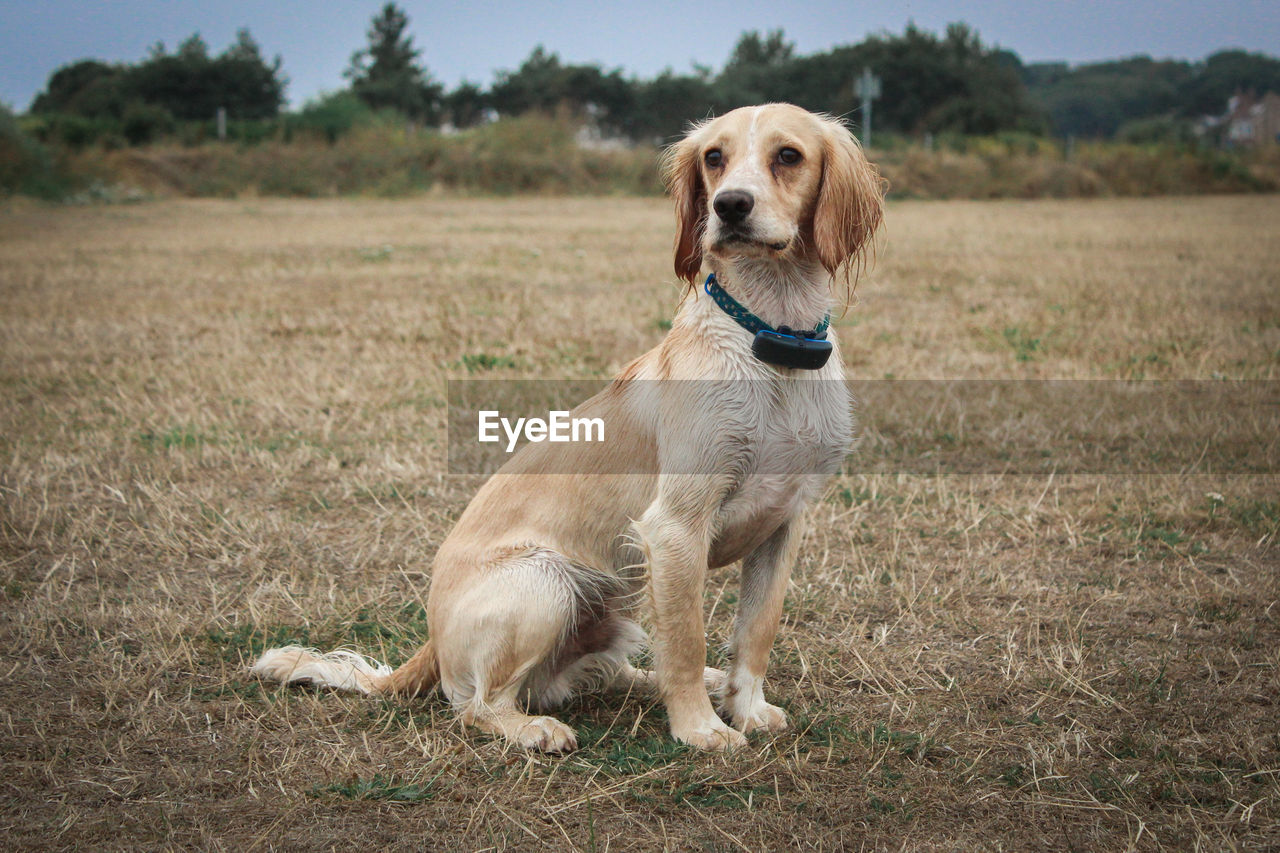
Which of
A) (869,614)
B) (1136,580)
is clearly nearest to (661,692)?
(869,614)

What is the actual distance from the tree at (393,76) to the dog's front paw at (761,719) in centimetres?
5443

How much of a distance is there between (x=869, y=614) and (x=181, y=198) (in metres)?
26.0

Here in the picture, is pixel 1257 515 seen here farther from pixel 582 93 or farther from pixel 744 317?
pixel 582 93

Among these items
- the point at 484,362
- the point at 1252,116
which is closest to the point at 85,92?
the point at 484,362

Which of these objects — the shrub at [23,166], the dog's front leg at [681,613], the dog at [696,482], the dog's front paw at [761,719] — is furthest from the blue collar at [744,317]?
the shrub at [23,166]

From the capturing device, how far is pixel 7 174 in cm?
2081

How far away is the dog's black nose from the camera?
2547 mm

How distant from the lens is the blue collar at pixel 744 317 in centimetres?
273

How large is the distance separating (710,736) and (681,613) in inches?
13.5

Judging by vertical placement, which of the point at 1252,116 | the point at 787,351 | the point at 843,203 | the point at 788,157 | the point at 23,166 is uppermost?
the point at 1252,116

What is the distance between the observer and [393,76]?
58500 mm

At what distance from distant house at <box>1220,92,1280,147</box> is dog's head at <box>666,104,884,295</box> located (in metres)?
49.0

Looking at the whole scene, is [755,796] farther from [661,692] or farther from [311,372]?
[311,372]
